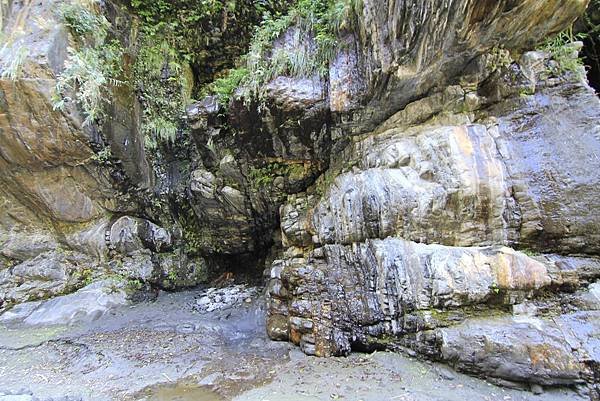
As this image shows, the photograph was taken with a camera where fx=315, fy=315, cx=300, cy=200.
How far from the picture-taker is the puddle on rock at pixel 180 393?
12.1 feet

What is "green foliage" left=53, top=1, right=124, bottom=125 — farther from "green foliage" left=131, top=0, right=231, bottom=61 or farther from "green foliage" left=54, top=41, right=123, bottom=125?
"green foliage" left=131, top=0, right=231, bottom=61

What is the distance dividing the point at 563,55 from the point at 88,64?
7848 millimetres

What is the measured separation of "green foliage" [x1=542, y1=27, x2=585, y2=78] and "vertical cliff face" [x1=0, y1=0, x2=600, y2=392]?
0.03m

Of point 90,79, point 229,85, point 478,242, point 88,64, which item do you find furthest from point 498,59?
point 88,64

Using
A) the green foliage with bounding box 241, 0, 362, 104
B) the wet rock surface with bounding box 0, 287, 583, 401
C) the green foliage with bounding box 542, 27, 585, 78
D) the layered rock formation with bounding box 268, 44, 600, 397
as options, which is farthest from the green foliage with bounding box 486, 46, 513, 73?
the wet rock surface with bounding box 0, 287, 583, 401

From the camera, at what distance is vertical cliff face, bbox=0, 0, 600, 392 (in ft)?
12.0

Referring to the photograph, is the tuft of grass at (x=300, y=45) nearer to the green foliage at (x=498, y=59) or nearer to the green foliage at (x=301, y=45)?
the green foliage at (x=301, y=45)

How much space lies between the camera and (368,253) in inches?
177

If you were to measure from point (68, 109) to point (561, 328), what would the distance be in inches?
326

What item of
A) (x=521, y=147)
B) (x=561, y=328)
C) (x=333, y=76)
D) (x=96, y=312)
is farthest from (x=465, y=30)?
(x=96, y=312)

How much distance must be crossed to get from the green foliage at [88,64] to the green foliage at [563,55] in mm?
7448

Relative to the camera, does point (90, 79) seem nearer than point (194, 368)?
No

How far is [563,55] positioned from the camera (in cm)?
400

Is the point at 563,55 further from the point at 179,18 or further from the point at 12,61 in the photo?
the point at 12,61
